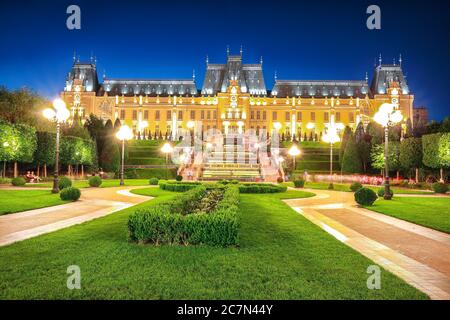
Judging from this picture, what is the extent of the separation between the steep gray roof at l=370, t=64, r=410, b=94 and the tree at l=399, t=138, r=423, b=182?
55.6m

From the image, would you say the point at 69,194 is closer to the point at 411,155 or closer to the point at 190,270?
the point at 190,270

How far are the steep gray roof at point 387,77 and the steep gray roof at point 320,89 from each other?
2843mm

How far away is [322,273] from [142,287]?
7.34 feet

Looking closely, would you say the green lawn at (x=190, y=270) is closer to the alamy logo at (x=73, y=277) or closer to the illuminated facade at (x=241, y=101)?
the alamy logo at (x=73, y=277)

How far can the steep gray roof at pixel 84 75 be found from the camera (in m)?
79.7

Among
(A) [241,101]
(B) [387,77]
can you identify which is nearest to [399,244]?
(A) [241,101]

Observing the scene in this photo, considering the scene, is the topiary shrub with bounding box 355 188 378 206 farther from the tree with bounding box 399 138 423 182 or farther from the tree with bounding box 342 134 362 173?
the tree with bounding box 342 134 362 173

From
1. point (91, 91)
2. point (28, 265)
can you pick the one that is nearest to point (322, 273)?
point (28, 265)

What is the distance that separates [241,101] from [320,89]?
770 inches

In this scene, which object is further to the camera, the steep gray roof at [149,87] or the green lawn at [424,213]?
the steep gray roof at [149,87]

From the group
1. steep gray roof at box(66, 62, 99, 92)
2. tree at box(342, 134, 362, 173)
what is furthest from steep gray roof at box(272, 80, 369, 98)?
tree at box(342, 134, 362, 173)

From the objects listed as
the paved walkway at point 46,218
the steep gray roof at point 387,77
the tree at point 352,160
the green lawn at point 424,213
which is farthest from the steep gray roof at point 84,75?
the green lawn at point 424,213

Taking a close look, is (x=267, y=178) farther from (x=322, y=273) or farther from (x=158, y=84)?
(x=158, y=84)

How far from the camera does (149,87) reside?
8375 centimetres
